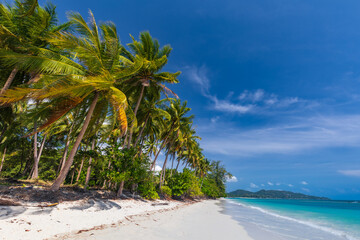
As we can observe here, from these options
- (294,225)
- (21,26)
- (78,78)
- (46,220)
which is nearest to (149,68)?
(78,78)

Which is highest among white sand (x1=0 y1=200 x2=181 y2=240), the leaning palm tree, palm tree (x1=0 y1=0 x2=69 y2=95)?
palm tree (x1=0 y1=0 x2=69 y2=95)

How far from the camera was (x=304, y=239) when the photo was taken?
782 cm

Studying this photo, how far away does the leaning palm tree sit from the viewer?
6.76m

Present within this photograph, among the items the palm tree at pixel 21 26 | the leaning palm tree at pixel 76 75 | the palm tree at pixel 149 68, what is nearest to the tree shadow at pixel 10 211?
the leaning palm tree at pixel 76 75

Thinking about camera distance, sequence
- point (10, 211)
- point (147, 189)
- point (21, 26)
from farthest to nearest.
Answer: point (147, 189) → point (21, 26) → point (10, 211)

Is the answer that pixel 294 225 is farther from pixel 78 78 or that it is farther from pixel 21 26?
pixel 21 26

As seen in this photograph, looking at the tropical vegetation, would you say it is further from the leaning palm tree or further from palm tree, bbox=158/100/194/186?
palm tree, bbox=158/100/194/186

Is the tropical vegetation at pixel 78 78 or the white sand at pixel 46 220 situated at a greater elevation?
the tropical vegetation at pixel 78 78

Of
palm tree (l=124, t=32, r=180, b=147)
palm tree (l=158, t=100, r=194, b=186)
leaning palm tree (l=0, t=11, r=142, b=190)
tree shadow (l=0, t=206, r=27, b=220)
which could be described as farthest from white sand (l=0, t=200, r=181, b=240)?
palm tree (l=158, t=100, r=194, b=186)

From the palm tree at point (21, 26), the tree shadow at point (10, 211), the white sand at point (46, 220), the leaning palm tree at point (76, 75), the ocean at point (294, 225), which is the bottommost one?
the ocean at point (294, 225)

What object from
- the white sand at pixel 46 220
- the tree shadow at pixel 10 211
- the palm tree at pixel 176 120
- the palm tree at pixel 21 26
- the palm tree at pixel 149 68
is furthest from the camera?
the palm tree at pixel 176 120

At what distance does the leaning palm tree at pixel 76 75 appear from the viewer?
6.76 meters

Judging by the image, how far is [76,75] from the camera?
295 inches

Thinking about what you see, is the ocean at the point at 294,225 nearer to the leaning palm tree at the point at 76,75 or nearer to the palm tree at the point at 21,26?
the leaning palm tree at the point at 76,75
